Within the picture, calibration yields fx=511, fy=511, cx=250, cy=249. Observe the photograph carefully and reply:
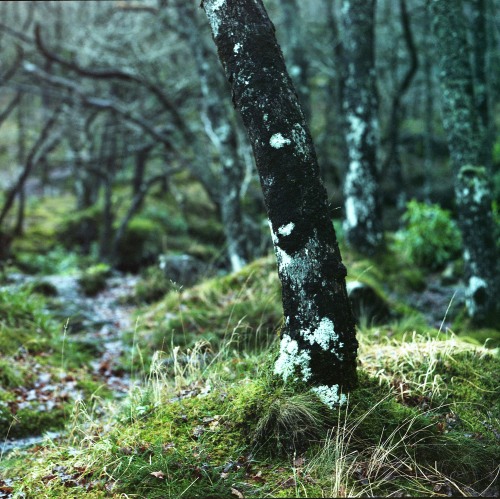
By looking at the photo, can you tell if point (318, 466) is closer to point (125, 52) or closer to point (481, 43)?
point (481, 43)

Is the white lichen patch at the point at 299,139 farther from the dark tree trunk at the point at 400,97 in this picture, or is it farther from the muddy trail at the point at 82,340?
the dark tree trunk at the point at 400,97

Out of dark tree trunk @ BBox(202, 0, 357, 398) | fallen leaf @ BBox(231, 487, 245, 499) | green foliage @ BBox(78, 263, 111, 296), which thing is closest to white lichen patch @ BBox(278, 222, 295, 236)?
dark tree trunk @ BBox(202, 0, 357, 398)

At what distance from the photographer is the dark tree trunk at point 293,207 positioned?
143 inches

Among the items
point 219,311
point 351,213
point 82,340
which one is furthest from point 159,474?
point 351,213

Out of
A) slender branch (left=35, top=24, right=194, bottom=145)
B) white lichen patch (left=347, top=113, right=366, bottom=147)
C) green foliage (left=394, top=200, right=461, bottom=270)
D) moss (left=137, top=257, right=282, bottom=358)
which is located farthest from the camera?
green foliage (left=394, top=200, right=461, bottom=270)

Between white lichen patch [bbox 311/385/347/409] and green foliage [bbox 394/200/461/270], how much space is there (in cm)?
791

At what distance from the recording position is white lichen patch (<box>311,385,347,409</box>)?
365 cm

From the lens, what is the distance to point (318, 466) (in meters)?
3.29

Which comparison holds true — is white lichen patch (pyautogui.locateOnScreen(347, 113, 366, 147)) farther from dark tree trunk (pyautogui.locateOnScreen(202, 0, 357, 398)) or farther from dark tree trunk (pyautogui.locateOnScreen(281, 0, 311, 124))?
dark tree trunk (pyautogui.locateOnScreen(202, 0, 357, 398))

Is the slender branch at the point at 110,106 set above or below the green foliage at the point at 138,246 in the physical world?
above

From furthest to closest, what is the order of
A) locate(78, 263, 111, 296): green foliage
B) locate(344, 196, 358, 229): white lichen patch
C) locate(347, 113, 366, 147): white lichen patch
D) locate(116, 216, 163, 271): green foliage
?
1. locate(116, 216, 163, 271): green foliage
2. locate(78, 263, 111, 296): green foliage
3. locate(344, 196, 358, 229): white lichen patch
4. locate(347, 113, 366, 147): white lichen patch

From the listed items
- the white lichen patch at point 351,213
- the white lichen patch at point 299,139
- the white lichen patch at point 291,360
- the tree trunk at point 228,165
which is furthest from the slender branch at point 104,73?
the white lichen patch at point 291,360

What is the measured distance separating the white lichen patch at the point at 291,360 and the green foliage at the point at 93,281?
833cm

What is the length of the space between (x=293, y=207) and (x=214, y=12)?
62.4 inches
